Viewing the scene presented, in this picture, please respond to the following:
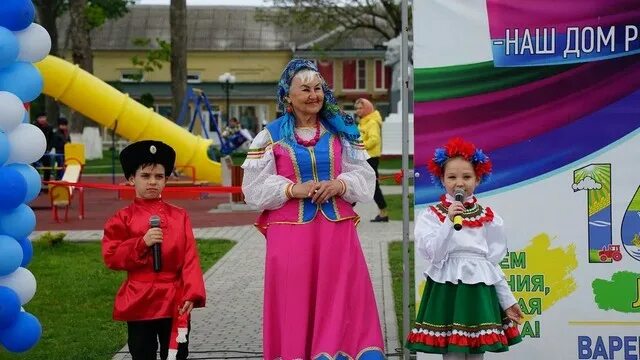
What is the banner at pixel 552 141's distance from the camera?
269 inches

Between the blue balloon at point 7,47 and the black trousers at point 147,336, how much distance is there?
1.80 meters

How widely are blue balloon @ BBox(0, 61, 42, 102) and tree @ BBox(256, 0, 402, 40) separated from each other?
1722 inches

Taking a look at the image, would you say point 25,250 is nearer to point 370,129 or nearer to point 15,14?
point 15,14

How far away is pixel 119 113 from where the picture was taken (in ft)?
86.3

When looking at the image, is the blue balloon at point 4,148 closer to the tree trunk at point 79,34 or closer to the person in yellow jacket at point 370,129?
the person in yellow jacket at point 370,129

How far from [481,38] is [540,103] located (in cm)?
54

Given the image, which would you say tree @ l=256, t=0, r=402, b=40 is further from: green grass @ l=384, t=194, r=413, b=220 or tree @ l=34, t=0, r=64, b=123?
green grass @ l=384, t=194, r=413, b=220

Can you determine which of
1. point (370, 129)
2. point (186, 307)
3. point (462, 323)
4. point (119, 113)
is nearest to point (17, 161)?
point (186, 307)

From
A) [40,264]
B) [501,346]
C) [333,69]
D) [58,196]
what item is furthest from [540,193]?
[333,69]

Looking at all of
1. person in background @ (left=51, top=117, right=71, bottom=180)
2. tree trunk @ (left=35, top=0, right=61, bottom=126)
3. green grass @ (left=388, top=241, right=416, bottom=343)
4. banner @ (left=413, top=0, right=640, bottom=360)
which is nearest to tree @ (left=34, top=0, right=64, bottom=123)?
tree trunk @ (left=35, top=0, right=61, bottom=126)

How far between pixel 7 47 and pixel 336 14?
153ft

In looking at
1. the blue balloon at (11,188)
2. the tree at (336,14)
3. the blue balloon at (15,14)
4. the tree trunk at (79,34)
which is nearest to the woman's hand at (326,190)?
the blue balloon at (11,188)

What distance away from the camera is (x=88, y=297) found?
1087 cm

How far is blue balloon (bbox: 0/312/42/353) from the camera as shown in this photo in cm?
692
